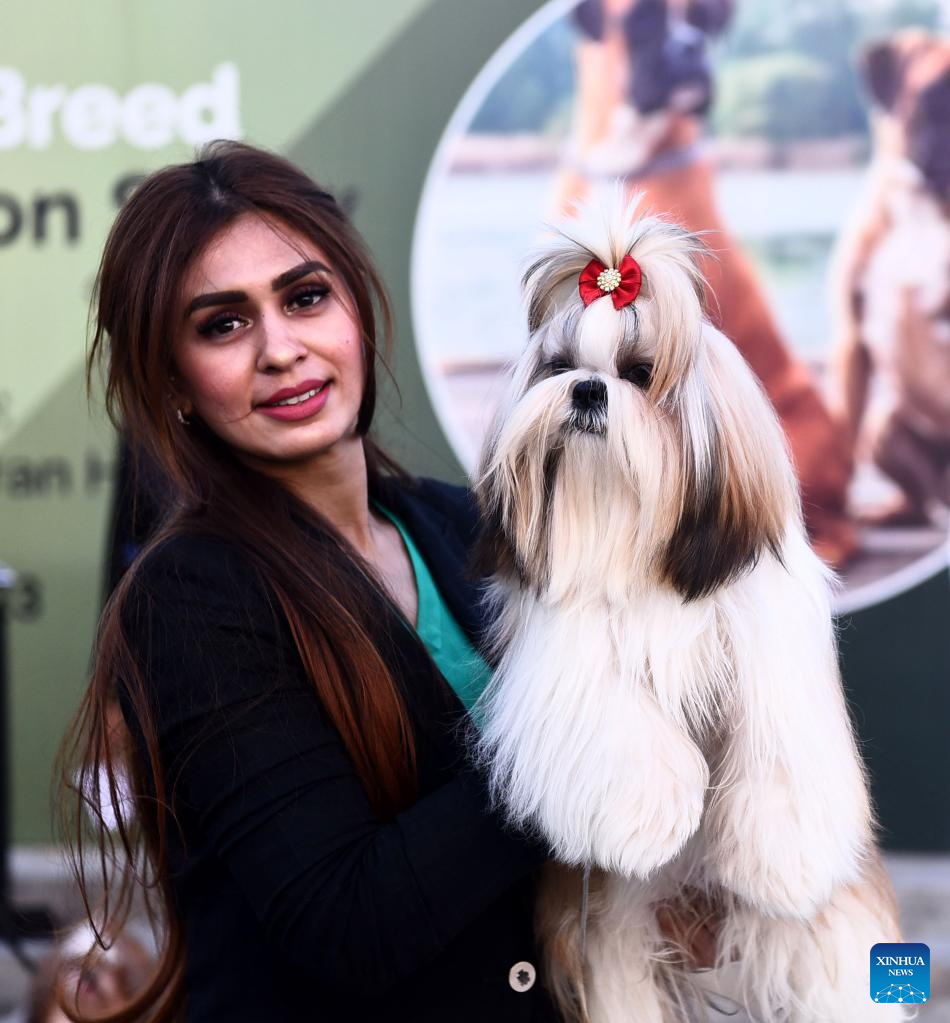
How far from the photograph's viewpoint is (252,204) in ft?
5.09

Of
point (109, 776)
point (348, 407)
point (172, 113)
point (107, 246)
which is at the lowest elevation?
point (109, 776)

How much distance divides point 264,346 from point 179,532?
0.89ft

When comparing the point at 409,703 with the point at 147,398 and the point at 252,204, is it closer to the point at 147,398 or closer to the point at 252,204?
the point at 147,398

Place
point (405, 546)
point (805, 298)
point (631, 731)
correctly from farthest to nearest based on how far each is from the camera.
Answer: point (805, 298)
point (405, 546)
point (631, 731)

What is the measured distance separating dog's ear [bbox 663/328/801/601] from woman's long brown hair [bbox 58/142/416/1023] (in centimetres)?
41

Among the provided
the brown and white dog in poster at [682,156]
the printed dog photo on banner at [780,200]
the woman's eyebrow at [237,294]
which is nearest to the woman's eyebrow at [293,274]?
the woman's eyebrow at [237,294]

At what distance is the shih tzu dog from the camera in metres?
1.35

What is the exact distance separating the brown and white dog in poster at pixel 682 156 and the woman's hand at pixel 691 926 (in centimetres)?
161

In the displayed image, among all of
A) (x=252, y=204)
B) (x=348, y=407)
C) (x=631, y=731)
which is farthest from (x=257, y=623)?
(x=252, y=204)

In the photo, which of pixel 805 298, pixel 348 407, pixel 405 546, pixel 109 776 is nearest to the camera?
pixel 109 776

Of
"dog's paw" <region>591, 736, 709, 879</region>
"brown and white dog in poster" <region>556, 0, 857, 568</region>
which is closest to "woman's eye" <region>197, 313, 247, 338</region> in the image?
"dog's paw" <region>591, 736, 709, 879</region>

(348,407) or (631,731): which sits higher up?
(348,407)

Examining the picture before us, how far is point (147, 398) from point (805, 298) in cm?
214

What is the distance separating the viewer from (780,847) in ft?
4.50
